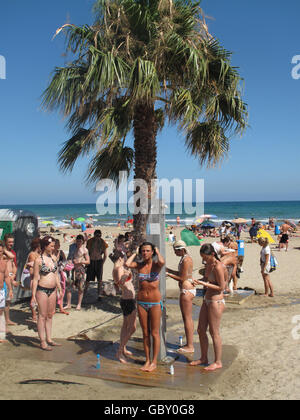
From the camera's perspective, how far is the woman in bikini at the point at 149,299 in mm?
4809

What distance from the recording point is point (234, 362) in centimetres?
518

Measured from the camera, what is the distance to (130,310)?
520 cm

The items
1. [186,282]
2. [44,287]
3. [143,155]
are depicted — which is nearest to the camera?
[186,282]

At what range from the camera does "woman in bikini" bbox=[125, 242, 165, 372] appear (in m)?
4.81

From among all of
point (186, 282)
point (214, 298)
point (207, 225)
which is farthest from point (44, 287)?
point (207, 225)

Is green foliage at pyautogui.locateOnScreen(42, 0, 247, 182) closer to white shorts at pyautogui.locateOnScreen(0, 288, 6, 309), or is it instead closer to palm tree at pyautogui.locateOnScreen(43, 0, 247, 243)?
palm tree at pyautogui.locateOnScreen(43, 0, 247, 243)

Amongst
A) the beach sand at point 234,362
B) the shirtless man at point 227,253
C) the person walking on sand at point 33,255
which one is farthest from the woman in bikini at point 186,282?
the person walking on sand at point 33,255

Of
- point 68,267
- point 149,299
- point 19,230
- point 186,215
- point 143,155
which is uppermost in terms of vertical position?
point 143,155

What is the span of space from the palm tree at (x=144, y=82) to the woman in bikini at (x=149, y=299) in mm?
2933

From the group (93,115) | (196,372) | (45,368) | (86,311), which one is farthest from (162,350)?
(93,115)

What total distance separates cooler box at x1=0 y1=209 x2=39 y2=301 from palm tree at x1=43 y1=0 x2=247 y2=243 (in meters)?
1.71

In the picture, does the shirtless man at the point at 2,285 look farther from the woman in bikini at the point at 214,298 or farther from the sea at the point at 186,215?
the sea at the point at 186,215

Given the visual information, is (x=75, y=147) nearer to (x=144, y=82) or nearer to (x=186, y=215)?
(x=144, y=82)

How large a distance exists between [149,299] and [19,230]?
491 centimetres
